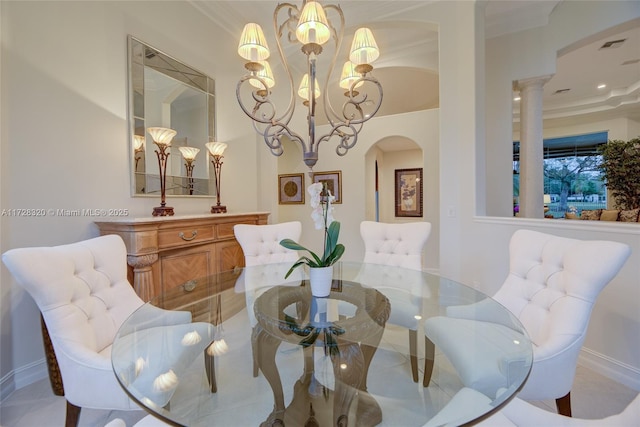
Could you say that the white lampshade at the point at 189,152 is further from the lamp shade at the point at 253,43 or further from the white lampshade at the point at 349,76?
the white lampshade at the point at 349,76

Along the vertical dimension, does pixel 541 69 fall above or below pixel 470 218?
above

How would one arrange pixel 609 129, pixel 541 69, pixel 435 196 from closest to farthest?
pixel 541 69
pixel 435 196
pixel 609 129

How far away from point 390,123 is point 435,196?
4.58 ft

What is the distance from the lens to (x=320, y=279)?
142cm

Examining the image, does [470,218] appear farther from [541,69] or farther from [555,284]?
[541,69]

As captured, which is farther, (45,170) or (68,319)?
(45,170)

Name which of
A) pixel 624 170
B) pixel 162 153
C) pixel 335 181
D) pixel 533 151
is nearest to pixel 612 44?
pixel 624 170

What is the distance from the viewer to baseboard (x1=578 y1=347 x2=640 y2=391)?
1.66 m

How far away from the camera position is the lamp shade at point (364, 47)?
1.87 meters

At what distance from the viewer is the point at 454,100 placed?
2.74 metres

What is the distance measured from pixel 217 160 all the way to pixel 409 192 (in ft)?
19.4

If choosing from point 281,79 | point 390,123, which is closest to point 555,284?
point 390,123

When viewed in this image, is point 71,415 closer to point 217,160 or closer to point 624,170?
point 217,160

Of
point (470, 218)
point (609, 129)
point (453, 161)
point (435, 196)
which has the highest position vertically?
point (609, 129)
